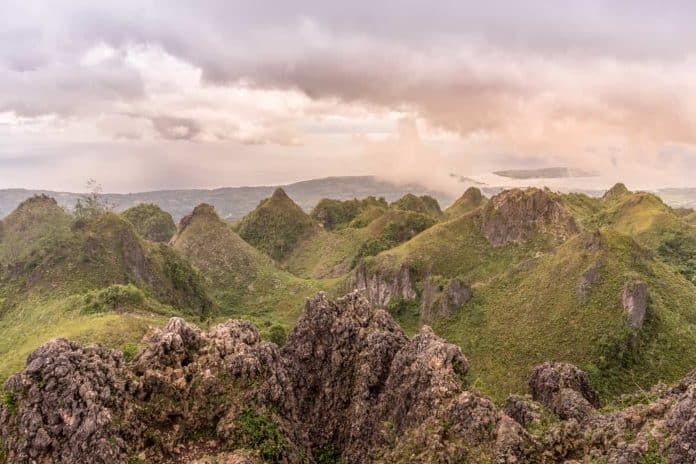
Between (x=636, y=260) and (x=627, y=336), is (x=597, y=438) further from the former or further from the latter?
(x=636, y=260)

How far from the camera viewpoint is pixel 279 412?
86.3 ft

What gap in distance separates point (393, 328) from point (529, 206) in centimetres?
5615

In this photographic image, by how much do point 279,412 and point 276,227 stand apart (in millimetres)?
119851

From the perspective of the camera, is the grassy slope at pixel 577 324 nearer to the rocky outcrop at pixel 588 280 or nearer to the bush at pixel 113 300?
the rocky outcrop at pixel 588 280

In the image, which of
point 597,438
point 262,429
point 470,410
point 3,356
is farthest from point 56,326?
point 597,438

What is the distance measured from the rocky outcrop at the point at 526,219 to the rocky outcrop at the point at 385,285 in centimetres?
1724

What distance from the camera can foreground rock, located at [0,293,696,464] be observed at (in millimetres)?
21438

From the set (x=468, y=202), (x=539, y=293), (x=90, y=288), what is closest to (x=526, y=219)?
(x=539, y=293)

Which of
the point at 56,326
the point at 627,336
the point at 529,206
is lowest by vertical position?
the point at 627,336

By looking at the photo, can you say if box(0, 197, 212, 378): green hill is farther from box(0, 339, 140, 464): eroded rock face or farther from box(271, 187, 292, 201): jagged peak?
box(271, 187, 292, 201): jagged peak

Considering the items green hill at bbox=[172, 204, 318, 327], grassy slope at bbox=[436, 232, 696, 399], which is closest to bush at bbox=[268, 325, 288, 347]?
green hill at bbox=[172, 204, 318, 327]

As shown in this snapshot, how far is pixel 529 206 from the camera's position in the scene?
8312cm

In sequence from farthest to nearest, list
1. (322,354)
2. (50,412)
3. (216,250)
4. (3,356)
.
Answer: (216,250)
(3,356)
(322,354)
(50,412)

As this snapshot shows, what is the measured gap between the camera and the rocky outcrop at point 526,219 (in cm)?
8125
